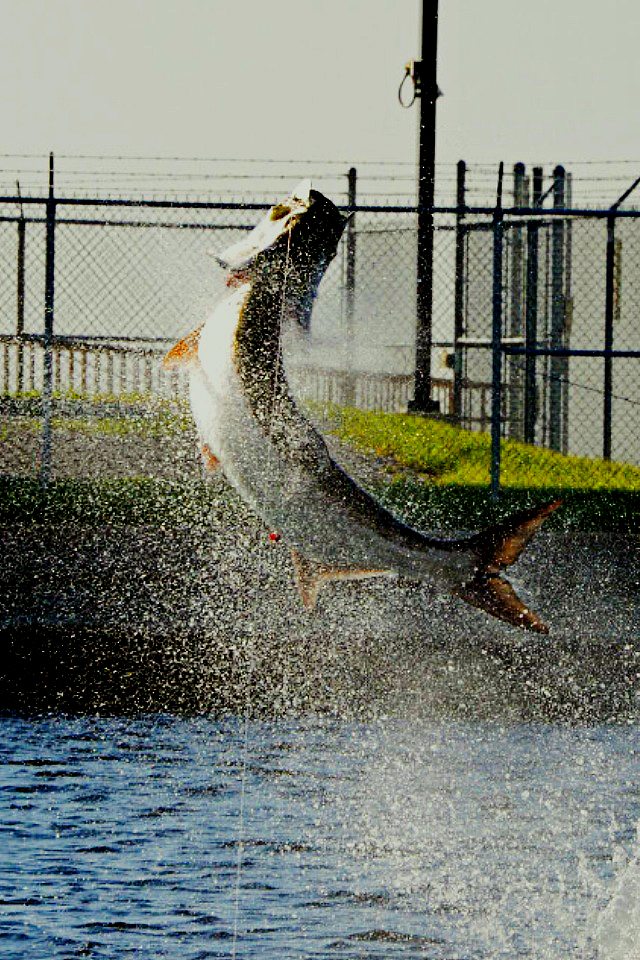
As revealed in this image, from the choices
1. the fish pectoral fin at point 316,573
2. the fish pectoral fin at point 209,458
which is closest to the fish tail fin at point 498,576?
the fish pectoral fin at point 316,573

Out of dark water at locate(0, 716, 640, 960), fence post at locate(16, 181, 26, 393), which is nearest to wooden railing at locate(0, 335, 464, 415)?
fence post at locate(16, 181, 26, 393)

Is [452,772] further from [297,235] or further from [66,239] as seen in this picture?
[66,239]

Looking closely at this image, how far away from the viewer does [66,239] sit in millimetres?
15047

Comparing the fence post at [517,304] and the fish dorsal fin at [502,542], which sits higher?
the fence post at [517,304]

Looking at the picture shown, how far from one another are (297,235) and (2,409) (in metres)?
10.5

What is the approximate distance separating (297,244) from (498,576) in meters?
0.99

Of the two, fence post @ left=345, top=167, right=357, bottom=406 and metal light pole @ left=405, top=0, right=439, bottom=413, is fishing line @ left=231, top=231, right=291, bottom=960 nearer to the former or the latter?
fence post @ left=345, top=167, right=357, bottom=406

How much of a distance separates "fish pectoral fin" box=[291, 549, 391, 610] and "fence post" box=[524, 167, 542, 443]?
8567mm

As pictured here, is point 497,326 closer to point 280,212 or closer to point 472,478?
point 472,478

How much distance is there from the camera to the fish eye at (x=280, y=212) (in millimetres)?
5078

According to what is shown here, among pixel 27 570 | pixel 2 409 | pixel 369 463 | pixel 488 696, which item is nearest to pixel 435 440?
pixel 369 463

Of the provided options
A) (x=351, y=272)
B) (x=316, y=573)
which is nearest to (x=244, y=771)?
(x=316, y=573)

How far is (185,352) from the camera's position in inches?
204

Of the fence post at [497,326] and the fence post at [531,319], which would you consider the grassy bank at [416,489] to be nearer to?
the fence post at [497,326]
